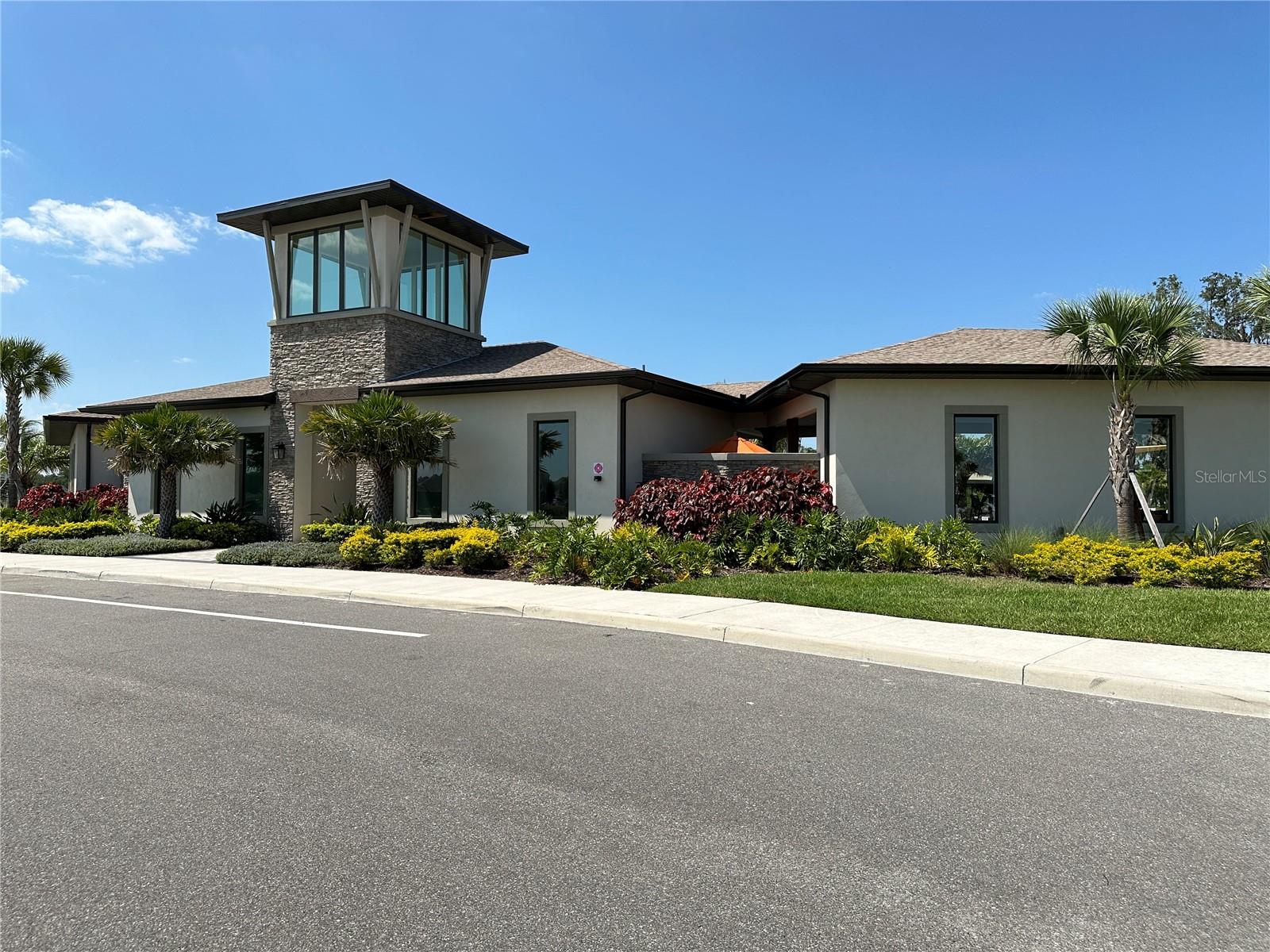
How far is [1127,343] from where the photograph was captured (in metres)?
13.1

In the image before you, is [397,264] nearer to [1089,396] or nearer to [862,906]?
[1089,396]

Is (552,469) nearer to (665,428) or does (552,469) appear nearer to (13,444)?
(665,428)

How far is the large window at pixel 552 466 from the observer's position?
17.5m

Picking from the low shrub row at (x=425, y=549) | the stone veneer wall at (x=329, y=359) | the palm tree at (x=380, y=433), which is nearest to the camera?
the low shrub row at (x=425, y=549)

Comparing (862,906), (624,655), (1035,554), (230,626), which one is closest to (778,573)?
(1035,554)

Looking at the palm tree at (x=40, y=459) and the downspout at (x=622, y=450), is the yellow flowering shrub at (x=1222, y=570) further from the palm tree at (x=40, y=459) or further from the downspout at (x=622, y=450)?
→ the palm tree at (x=40, y=459)

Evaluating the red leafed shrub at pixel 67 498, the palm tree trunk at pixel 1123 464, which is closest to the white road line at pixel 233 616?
the palm tree trunk at pixel 1123 464

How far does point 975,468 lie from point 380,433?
38.2 ft

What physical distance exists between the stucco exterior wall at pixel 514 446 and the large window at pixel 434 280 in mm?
3444

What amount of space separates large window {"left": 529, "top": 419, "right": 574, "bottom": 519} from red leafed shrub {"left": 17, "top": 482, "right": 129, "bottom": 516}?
13672 mm

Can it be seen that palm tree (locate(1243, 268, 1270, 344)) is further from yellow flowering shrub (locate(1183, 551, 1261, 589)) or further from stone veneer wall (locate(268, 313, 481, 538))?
stone veneer wall (locate(268, 313, 481, 538))

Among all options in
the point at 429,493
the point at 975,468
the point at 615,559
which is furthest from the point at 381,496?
the point at 975,468

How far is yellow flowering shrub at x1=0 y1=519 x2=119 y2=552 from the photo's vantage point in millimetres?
20562

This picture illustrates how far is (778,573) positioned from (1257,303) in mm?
8769
